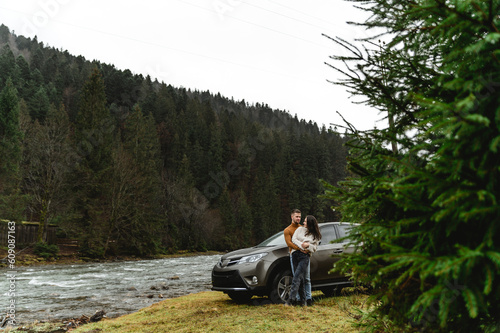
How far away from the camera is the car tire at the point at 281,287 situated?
7961 mm

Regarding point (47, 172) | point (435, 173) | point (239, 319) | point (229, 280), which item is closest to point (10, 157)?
point (47, 172)

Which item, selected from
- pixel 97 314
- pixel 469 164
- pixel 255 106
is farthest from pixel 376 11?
pixel 255 106

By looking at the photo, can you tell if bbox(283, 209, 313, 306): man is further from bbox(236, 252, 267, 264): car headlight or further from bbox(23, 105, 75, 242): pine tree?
bbox(23, 105, 75, 242): pine tree

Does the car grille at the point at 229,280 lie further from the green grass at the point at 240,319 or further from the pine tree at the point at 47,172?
the pine tree at the point at 47,172

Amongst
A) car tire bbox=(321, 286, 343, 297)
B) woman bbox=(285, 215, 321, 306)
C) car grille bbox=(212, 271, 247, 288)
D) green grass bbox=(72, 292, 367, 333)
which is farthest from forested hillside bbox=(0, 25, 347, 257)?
car tire bbox=(321, 286, 343, 297)

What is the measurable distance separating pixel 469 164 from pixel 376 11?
1.82 metres

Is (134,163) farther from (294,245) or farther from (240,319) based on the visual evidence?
(240,319)

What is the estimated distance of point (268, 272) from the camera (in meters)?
7.96

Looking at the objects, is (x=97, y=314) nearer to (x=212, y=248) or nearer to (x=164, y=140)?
(x=212, y=248)

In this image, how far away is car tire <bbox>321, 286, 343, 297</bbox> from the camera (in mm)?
8858

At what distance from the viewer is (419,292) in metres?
2.62

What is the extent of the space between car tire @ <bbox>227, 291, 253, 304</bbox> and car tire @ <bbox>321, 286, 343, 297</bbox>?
1.78 meters

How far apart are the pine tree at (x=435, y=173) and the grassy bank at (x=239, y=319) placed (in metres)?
2.72

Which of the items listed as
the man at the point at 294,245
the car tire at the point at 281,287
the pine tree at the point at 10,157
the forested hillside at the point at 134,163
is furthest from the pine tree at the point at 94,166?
the man at the point at 294,245
